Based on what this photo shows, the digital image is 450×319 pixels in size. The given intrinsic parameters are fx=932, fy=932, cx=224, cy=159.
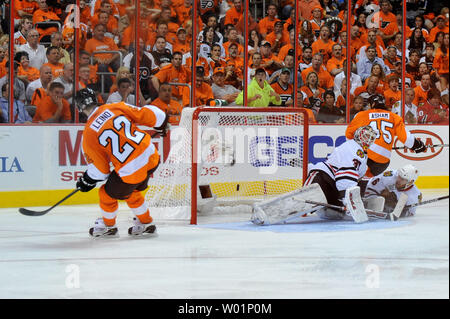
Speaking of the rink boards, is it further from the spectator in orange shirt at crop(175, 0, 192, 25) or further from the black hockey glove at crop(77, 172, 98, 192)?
the black hockey glove at crop(77, 172, 98, 192)

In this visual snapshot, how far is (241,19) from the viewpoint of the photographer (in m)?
9.20

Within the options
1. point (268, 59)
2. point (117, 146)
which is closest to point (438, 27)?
point (268, 59)

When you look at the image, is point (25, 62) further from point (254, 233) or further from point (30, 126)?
point (254, 233)

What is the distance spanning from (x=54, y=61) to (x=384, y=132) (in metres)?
2.93

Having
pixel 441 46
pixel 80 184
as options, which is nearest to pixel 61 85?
pixel 80 184

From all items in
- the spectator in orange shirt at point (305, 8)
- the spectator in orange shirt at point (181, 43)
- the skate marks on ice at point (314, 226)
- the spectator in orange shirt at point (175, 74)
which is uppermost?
the spectator in orange shirt at point (305, 8)

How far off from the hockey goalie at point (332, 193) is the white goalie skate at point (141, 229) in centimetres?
85

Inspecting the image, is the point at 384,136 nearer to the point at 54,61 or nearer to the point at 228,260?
the point at 228,260

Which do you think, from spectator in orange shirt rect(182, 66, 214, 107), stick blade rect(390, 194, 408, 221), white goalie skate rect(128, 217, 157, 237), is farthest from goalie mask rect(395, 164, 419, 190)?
spectator in orange shirt rect(182, 66, 214, 107)

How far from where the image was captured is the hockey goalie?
6543 millimetres

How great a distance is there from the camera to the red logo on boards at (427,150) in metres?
9.67

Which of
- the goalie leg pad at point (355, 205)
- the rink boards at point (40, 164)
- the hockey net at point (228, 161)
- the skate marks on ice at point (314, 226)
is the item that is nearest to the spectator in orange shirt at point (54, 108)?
the rink boards at point (40, 164)

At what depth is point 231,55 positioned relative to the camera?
919 centimetres

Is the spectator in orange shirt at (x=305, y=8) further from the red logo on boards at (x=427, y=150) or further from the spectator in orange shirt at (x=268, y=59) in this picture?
the red logo on boards at (x=427, y=150)
